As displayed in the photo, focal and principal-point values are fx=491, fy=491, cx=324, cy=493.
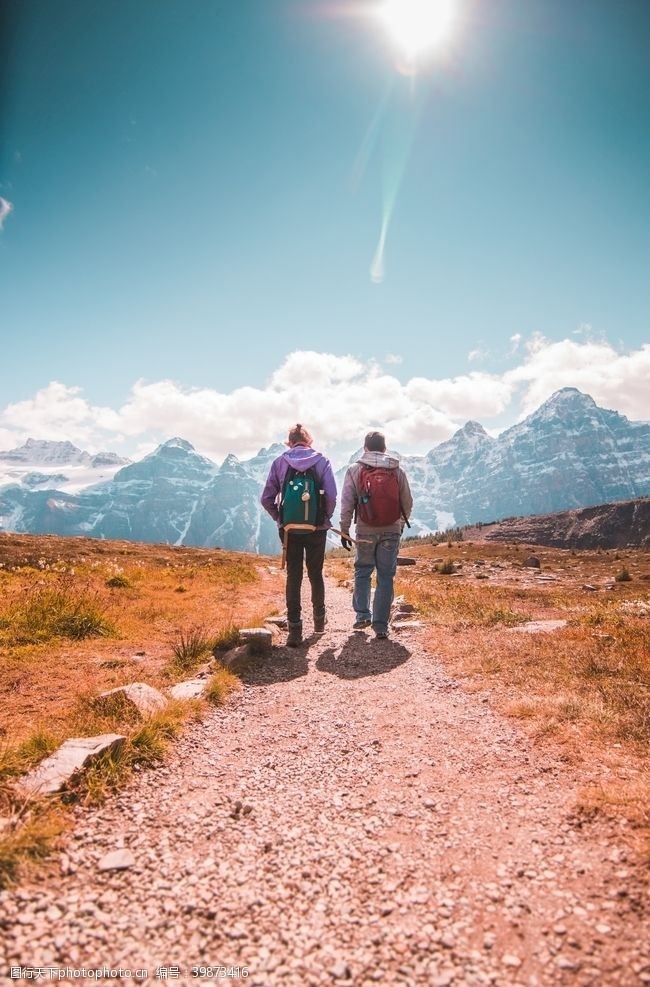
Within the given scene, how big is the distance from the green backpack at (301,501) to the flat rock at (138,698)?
472 centimetres

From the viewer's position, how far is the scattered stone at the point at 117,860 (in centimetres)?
343

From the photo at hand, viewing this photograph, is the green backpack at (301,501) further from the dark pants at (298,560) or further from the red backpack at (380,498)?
the red backpack at (380,498)

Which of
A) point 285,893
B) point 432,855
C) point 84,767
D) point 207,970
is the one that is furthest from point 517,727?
point 84,767

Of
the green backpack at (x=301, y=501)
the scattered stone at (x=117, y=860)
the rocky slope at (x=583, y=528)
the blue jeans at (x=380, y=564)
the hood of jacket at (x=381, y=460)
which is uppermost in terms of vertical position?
the hood of jacket at (x=381, y=460)

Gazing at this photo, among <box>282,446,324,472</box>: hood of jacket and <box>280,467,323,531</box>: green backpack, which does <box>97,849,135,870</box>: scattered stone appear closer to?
<box>280,467,323,531</box>: green backpack

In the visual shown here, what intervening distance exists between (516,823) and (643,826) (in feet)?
2.98

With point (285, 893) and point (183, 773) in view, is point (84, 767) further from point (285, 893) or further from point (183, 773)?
point (285, 893)

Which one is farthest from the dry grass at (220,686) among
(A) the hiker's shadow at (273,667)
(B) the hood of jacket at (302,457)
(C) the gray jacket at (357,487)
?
(C) the gray jacket at (357,487)

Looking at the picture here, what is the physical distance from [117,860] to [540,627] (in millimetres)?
9585

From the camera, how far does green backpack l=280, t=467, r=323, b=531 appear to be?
10.3 m

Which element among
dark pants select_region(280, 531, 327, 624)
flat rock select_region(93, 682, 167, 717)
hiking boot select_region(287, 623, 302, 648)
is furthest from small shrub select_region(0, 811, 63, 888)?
dark pants select_region(280, 531, 327, 624)

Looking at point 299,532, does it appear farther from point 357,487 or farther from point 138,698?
point 138,698

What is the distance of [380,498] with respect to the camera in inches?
434

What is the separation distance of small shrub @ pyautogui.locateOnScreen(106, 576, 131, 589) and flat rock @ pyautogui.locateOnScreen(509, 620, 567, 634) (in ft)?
40.0
